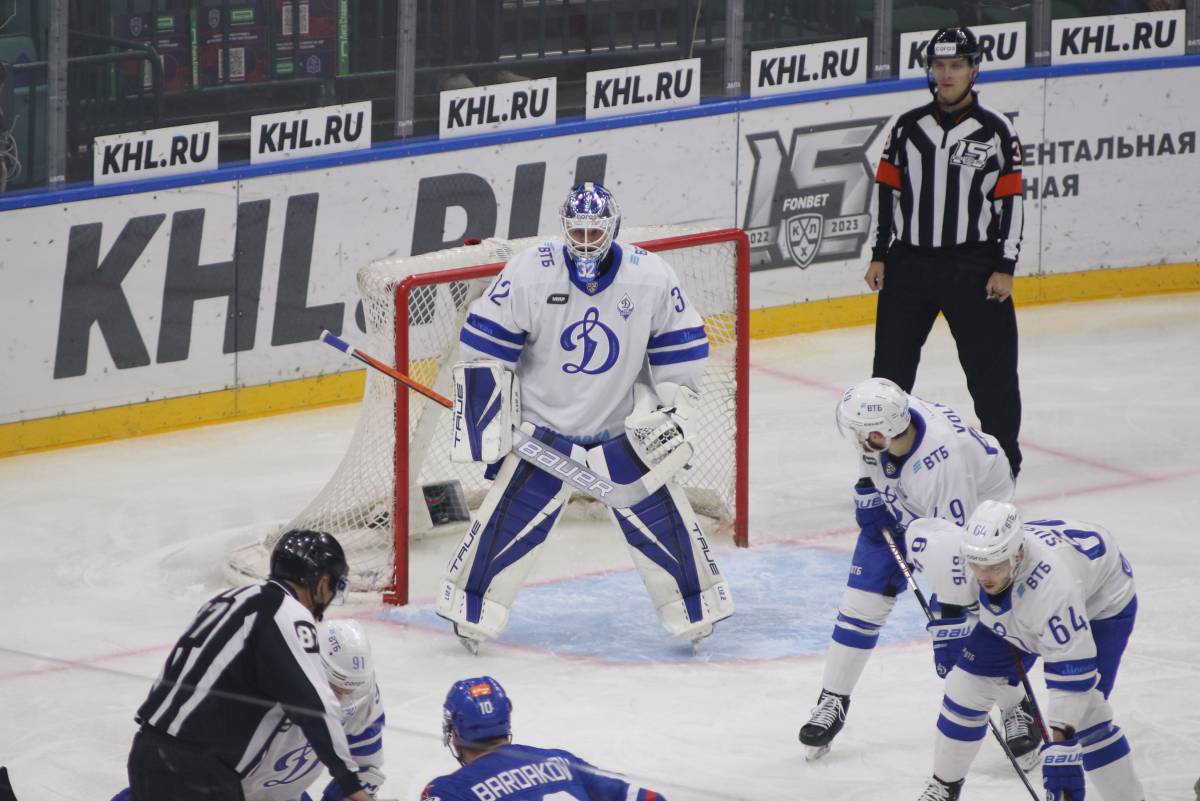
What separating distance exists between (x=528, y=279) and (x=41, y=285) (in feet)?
8.42

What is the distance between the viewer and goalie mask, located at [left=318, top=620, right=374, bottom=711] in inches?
157

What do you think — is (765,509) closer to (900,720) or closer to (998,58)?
(900,720)

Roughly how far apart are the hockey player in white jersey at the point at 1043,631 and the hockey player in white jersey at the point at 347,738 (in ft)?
3.99

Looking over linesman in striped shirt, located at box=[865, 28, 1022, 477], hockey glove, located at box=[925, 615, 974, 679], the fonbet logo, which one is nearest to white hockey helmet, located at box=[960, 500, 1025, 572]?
hockey glove, located at box=[925, 615, 974, 679]

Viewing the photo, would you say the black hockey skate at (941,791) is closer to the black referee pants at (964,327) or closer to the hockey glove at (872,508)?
the hockey glove at (872,508)

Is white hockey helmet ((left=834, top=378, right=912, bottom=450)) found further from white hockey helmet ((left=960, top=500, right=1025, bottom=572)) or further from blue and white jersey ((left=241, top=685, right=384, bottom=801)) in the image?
blue and white jersey ((left=241, top=685, right=384, bottom=801))

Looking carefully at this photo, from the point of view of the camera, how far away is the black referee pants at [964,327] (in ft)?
22.1

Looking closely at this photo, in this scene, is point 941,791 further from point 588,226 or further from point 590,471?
point 588,226

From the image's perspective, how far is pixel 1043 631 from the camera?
13.9ft

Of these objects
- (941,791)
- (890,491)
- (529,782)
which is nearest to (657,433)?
(890,491)

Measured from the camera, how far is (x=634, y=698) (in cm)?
550

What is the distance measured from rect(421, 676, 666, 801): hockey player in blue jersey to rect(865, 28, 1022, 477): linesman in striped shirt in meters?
3.36

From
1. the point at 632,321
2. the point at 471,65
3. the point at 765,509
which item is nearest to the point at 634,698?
the point at 632,321

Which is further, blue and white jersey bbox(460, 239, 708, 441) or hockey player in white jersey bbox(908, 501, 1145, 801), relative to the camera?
blue and white jersey bbox(460, 239, 708, 441)
